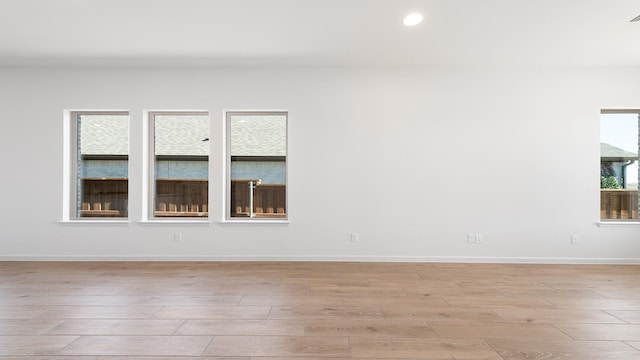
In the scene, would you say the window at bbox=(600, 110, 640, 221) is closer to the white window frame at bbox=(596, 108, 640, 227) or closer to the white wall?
the white window frame at bbox=(596, 108, 640, 227)

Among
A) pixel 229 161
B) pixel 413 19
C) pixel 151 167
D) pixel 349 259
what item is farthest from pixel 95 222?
pixel 413 19

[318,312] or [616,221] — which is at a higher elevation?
[616,221]

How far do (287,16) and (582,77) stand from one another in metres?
3.93

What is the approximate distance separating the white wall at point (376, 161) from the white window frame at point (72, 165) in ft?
0.30

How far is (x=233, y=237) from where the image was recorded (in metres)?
5.09

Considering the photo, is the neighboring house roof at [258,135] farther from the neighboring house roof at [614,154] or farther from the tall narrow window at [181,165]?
the neighboring house roof at [614,154]

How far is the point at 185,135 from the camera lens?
5.36 metres

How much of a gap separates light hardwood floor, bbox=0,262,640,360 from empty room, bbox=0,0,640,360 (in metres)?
0.10

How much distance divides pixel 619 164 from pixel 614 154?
151mm

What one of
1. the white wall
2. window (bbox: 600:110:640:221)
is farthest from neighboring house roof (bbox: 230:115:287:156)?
window (bbox: 600:110:640:221)

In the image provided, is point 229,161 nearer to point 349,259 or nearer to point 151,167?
point 151,167

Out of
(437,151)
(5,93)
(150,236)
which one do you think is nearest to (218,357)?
(150,236)

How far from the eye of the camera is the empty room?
4348mm

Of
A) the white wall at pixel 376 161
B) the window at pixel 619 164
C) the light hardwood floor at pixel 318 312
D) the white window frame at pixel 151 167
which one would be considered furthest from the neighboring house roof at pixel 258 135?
the window at pixel 619 164
